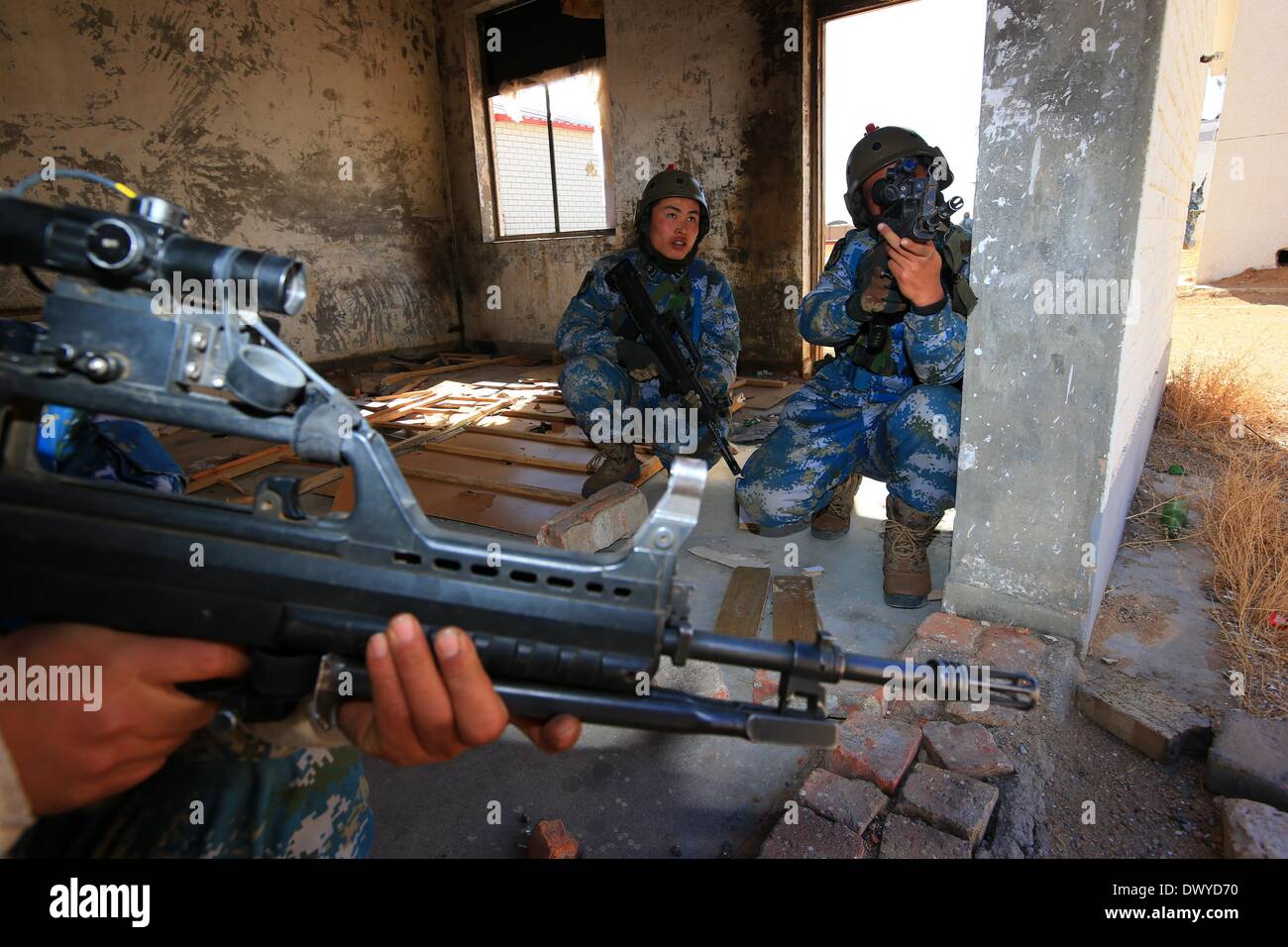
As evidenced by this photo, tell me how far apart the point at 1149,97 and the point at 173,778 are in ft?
8.48

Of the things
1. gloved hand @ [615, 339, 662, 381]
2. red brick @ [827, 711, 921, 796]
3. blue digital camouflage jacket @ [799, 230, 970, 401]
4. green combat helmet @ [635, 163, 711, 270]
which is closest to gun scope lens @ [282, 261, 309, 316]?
red brick @ [827, 711, 921, 796]

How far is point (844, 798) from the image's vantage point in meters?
1.57

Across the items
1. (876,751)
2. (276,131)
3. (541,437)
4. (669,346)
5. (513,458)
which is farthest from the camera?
(276,131)

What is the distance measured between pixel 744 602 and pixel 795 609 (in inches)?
7.5

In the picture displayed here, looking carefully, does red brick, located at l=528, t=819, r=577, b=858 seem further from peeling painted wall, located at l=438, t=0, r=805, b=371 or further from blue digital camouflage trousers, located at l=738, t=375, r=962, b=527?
peeling painted wall, located at l=438, t=0, r=805, b=371

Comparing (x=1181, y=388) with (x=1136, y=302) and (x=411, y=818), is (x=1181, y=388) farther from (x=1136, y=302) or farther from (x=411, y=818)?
(x=411, y=818)

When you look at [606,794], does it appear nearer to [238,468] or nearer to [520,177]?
[238,468]

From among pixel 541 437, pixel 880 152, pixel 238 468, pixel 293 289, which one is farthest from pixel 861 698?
pixel 238 468

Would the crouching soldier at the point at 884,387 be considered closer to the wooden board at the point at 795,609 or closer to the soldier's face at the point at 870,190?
the soldier's face at the point at 870,190

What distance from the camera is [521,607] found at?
103 centimetres

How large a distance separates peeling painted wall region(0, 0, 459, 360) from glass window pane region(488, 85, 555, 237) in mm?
748

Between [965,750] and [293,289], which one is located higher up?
[293,289]

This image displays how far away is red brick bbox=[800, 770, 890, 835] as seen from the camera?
1530 millimetres

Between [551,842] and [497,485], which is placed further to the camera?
[497,485]
